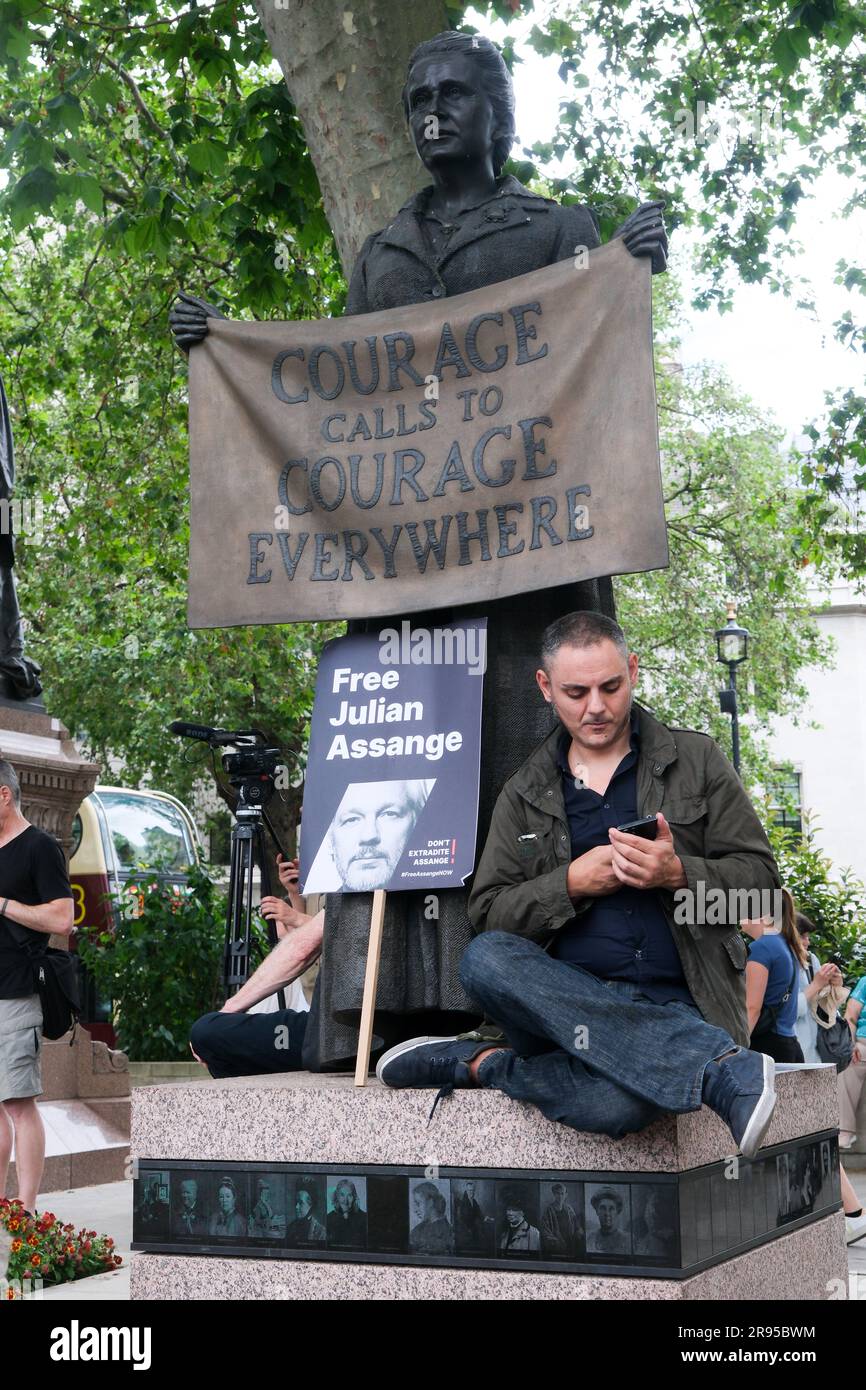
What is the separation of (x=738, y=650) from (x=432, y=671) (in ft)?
50.0

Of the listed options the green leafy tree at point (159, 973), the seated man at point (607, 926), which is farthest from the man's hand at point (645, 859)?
the green leafy tree at point (159, 973)

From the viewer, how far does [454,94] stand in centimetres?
508

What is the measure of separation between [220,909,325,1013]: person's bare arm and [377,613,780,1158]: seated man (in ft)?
4.05

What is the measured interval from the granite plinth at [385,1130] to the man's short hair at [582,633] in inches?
45.8

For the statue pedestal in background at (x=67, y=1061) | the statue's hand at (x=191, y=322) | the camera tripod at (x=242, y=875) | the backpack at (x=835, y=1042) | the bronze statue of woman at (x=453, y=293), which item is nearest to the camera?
the bronze statue of woman at (x=453, y=293)

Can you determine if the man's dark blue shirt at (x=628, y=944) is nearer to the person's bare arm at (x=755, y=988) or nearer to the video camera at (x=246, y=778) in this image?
the person's bare arm at (x=755, y=988)

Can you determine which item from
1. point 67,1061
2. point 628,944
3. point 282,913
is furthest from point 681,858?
point 67,1061

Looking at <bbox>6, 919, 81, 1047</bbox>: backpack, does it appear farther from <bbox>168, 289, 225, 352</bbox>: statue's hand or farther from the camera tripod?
<bbox>168, 289, 225, 352</bbox>: statue's hand

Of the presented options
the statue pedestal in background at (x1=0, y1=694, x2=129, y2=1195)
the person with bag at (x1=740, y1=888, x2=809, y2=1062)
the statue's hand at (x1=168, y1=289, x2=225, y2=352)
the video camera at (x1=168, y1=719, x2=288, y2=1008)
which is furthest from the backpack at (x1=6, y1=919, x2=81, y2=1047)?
the statue's hand at (x1=168, y1=289, x2=225, y2=352)

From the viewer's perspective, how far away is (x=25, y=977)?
7383mm

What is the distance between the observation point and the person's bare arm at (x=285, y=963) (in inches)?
214

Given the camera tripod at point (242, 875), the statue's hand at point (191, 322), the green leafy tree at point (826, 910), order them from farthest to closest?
the green leafy tree at point (826, 910) → the camera tripod at point (242, 875) → the statue's hand at point (191, 322)

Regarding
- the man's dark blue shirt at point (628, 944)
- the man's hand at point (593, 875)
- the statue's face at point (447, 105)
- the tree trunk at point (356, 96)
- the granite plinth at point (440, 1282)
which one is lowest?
the granite plinth at point (440, 1282)

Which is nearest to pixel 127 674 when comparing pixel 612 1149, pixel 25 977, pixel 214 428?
pixel 25 977
